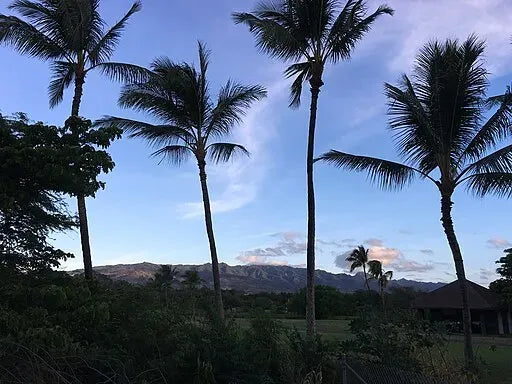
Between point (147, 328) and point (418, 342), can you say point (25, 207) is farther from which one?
point (418, 342)

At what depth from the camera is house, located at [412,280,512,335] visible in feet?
128

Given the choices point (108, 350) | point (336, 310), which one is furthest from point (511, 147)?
point (336, 310)

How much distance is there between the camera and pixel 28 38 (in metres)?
16.1

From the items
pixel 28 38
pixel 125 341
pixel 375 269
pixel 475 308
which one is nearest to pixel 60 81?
pixel 28 38

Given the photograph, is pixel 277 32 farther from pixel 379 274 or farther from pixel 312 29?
pixel 379 274

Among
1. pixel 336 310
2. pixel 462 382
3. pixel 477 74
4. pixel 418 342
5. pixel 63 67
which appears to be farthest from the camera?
pixel 336 310

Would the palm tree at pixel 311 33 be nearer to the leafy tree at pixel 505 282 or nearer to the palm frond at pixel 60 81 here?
the palm frond at pixel 60 81

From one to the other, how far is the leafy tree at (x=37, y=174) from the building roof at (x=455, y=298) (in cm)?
3375

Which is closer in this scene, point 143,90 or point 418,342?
point 418,342

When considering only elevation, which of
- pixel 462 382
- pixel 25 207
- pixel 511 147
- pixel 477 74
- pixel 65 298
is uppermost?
pixel 477 74

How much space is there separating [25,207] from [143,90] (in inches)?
381

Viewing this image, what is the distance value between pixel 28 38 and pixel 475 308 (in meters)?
34.1

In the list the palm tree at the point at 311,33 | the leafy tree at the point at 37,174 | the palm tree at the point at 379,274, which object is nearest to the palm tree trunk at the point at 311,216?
the palm tree at the point at 311,33

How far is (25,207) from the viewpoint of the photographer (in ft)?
35.0
